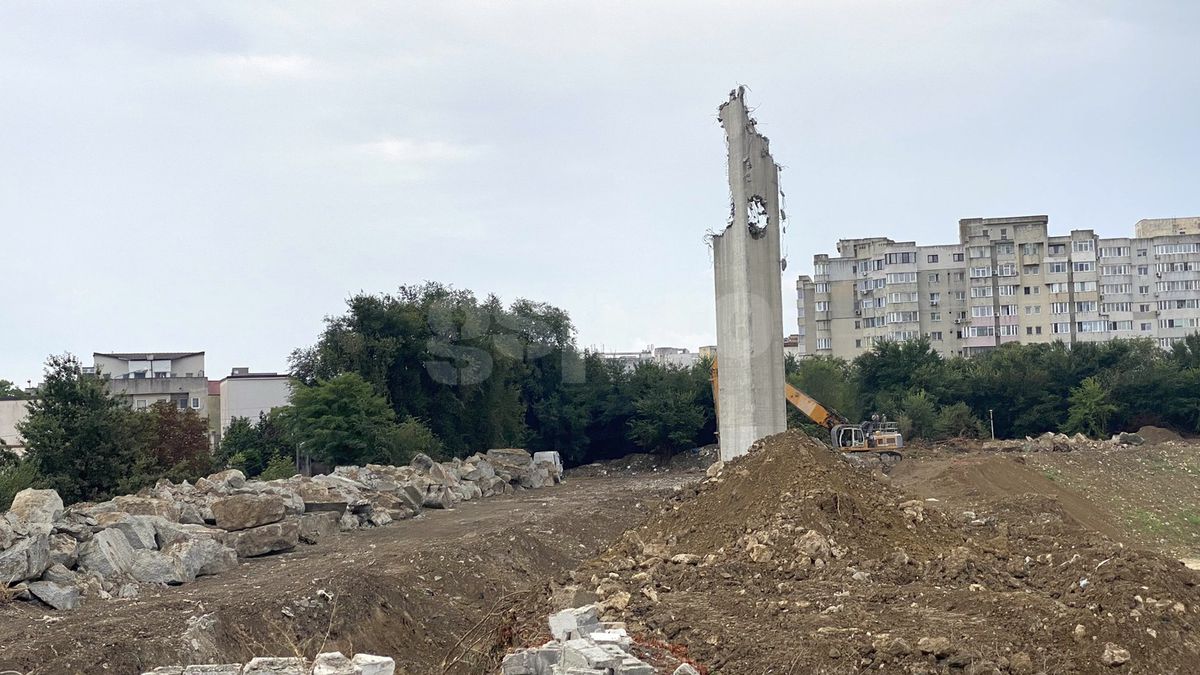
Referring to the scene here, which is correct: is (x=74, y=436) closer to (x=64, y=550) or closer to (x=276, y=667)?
(x=64, y=550)

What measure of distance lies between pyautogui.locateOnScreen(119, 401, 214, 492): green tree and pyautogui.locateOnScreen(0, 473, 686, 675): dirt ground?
6257 mm

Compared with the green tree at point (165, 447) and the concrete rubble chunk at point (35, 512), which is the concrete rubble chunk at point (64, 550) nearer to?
the concrete rubble chunk at point (35, 512)

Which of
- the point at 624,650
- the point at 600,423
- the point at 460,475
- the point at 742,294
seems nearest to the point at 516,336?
the point at 600,423

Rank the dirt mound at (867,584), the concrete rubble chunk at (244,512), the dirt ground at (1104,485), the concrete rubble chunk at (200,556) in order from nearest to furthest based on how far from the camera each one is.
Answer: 1. the dirt mound at (867,584)
2. the concrete rubble chunk at (200,556)
3. the concrete rubble chunk at (244,512)
4. the dirt ground at (1104,485)

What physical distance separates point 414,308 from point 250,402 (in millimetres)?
21898

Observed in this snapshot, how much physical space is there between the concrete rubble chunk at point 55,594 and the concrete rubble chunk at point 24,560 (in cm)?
17

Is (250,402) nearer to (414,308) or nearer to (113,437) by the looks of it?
(414,308)

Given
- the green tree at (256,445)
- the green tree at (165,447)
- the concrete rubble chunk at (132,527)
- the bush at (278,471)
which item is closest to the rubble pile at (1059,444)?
the bush at (278,471)

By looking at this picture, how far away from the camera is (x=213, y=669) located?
8422mm

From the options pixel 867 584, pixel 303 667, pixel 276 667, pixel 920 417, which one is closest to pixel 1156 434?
pixel 920 417

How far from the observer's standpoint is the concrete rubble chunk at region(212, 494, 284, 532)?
64.1 ft

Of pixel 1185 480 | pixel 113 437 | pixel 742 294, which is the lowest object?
pixel 1185 480

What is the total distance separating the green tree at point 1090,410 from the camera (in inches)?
1882

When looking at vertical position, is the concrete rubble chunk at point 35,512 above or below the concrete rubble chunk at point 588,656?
above
